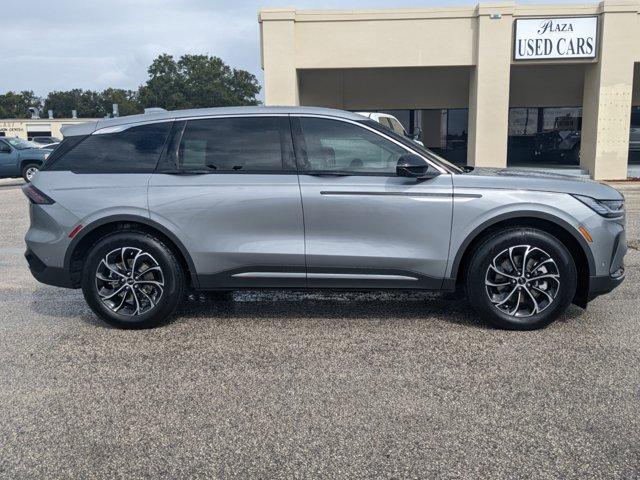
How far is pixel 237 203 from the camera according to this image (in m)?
5.01

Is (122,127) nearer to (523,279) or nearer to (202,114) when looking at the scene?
(202,114)

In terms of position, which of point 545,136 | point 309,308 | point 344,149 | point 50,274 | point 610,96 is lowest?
point 309,308

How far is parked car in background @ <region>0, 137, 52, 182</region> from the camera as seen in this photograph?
21.0 meters

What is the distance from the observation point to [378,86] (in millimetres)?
23125

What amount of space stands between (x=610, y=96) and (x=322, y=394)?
18.8 meters

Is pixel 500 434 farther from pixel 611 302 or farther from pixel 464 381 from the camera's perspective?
pixel 611 302

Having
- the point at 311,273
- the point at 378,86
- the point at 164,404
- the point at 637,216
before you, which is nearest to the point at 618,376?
the point at 311,273

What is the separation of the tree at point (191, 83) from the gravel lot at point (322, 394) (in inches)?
3880

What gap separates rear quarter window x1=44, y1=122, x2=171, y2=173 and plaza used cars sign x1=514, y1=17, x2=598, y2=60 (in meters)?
16.8

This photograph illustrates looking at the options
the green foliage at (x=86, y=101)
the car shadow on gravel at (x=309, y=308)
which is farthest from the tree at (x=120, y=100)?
the car shadow on gravel at (x=309, y=308)

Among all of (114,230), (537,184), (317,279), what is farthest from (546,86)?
(114,230)

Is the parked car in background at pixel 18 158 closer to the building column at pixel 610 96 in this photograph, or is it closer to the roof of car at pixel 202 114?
the roof of car at pixel 202 114

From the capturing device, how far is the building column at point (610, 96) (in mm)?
18812

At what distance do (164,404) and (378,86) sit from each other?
2069cm
